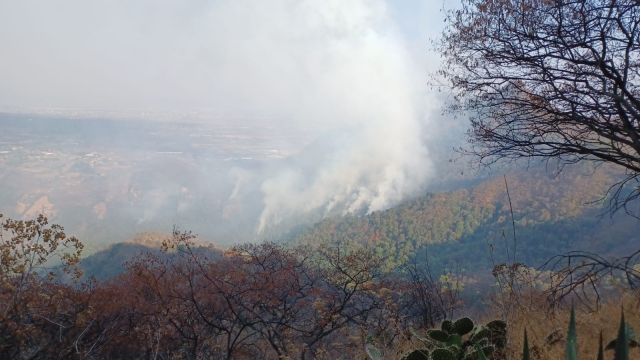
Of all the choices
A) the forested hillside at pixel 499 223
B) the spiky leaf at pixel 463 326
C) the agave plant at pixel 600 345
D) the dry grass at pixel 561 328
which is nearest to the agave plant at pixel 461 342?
the spiky leaf at pixel 463 326

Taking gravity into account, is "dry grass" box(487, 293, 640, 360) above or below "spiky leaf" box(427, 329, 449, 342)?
above

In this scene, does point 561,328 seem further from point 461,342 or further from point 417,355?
point 417,355

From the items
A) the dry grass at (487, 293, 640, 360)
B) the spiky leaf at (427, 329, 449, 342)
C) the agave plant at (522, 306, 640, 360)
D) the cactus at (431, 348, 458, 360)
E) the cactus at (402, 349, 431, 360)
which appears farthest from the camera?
the spiky leaf at (427, 329, 449, 342)

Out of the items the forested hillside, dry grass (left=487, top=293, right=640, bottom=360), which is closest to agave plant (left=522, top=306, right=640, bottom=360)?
dry grass (left=487, top=293, right=640, bottom=360)

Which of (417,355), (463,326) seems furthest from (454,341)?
(417,355)

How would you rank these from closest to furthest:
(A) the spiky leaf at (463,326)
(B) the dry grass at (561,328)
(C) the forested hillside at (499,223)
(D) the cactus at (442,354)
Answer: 1. (D) the cactus at (442,354)
2. (B) the dry grass at (561,328)
3. (A) the spiky leaf at (463,326)
4. (C) the forested hillside at (499,223)

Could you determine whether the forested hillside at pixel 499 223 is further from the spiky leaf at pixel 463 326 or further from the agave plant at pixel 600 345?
the agave plant at pixel 600 345

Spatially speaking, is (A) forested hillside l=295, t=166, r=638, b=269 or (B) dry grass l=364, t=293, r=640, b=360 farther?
(A) forested hillside l=295, t=166, r=638, b=269

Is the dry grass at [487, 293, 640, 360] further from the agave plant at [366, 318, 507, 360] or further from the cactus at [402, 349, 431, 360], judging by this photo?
the cactus at [402, 349, 431, 360]
